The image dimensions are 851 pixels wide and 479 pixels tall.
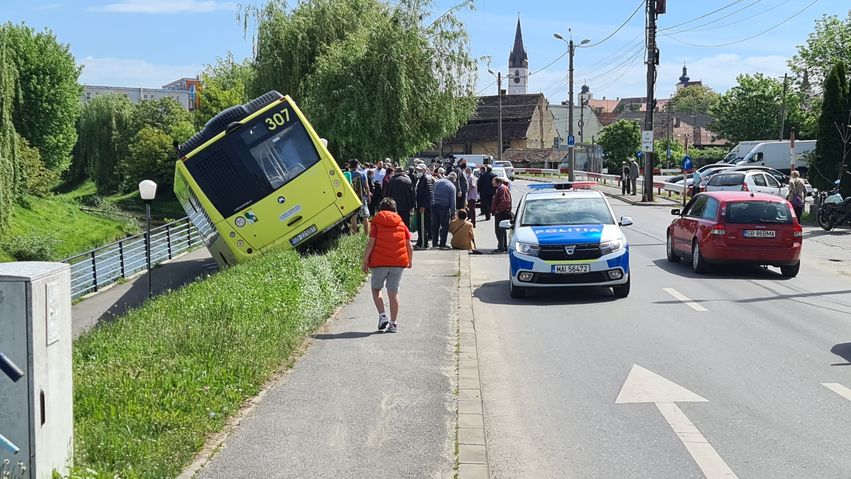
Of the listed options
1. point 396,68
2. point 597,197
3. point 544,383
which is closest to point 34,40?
point 396,68

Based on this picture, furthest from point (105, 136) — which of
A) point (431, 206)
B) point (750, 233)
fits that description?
point (750, 233)

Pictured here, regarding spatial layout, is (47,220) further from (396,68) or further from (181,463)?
(181,463)

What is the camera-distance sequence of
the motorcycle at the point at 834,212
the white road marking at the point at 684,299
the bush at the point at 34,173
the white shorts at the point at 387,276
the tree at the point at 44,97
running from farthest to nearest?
the tree at the point at 44,97 < the bush at the point at 34,173 < the motorcycle at the point at 834,212 < the white road marking at the point at 684,299 < the white shorts at the point at 387,276

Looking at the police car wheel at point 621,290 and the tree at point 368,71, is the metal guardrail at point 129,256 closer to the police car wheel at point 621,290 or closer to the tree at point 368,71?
the tree at point 368,71

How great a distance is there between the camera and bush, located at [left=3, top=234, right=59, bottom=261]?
4378 cm

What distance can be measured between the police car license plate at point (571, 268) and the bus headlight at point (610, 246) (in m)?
0.35

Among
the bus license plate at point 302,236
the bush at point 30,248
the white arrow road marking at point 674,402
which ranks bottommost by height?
the bush at point 30,248

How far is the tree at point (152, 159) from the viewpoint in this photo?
71875mm

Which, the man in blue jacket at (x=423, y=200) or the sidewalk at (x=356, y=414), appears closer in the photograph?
the sidewalk at (x=356, y=414)

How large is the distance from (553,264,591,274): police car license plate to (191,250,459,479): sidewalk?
9.55ft

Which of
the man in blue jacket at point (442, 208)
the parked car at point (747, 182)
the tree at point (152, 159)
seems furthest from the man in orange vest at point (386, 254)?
the tree at point (152, 159)

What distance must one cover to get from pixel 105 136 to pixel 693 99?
4574 inches

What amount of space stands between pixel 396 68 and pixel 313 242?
14.5 m

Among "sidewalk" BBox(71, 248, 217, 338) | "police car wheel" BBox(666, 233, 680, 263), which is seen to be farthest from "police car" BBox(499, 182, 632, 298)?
"sidewalk" BBox(71, 248, 217, 338)
